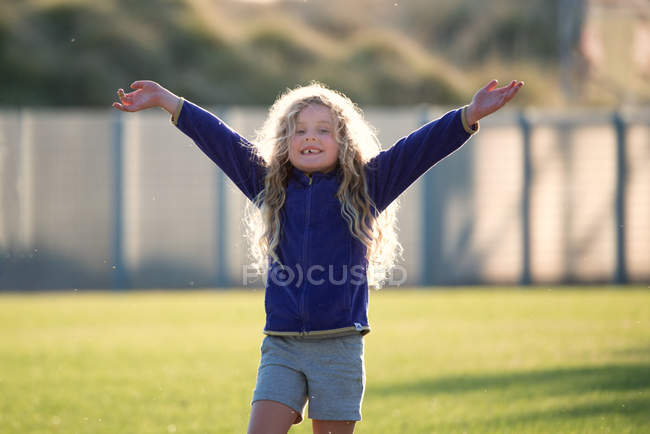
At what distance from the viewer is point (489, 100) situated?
329cm

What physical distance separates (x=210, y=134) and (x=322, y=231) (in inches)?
21.8

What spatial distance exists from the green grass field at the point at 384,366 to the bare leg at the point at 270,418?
1.48 m

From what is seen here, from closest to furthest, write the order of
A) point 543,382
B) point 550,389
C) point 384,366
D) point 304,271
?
point 304,271
point 550,389
point 543,382
point 384,366

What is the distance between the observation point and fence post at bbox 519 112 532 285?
13781mm

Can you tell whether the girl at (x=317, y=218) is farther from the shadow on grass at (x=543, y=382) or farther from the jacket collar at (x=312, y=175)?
the shadow on grass at (x=543, y=382)

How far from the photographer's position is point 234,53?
30406mm

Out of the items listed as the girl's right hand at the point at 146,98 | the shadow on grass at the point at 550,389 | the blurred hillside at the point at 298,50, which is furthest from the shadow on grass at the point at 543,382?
the blurred hillside at the point at 298,50

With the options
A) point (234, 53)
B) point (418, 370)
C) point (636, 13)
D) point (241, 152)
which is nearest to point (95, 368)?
point (418, 370)

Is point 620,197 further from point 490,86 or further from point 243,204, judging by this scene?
point 490,86

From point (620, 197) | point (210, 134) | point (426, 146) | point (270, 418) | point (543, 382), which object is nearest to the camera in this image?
point (270, 418)

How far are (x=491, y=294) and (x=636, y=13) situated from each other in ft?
31.7

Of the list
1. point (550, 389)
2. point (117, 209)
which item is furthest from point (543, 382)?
point (117, 209)

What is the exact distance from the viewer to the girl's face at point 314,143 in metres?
3.41

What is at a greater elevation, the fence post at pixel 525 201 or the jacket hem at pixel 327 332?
the fence post at pixel 525 201
